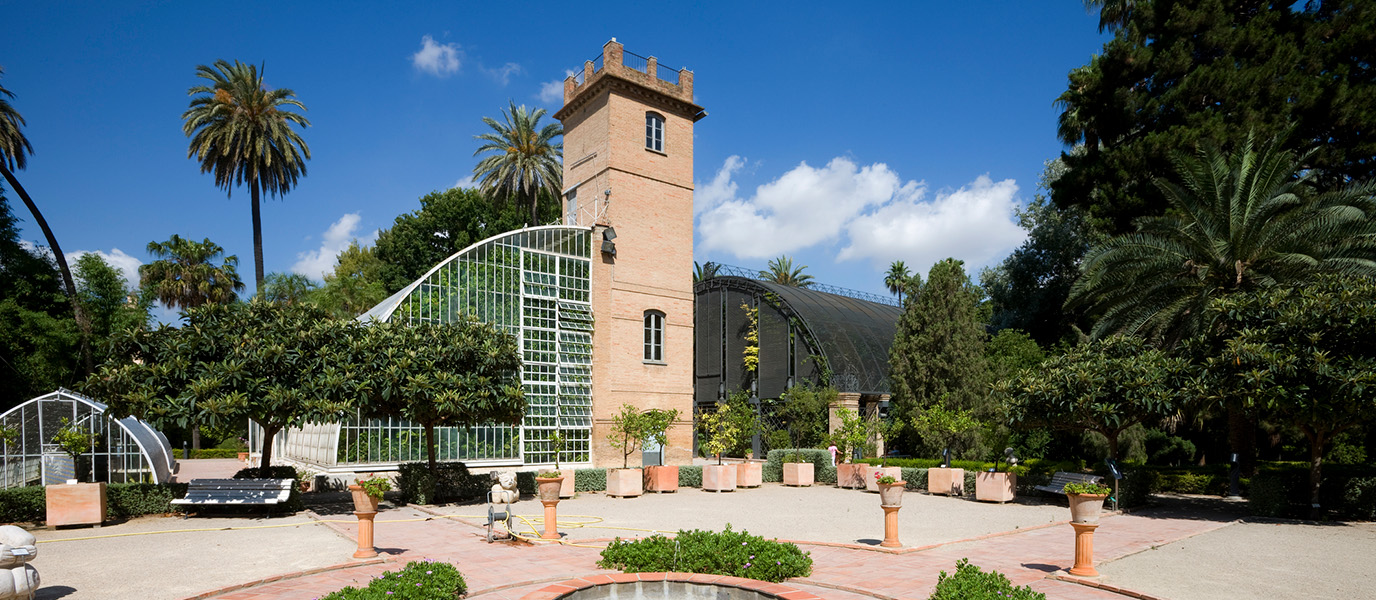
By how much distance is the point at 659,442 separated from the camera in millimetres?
23312

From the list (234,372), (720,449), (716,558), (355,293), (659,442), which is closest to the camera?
(716,558)

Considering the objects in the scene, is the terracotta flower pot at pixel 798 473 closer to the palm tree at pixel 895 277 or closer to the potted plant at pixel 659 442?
the potted plant at pixel 659 442

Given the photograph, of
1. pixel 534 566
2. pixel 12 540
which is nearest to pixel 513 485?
pixel 534 566

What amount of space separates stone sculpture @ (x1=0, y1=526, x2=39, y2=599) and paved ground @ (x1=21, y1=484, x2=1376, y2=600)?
1310 mm

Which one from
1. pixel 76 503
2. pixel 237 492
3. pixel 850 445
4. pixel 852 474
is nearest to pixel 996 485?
pixel 852 474

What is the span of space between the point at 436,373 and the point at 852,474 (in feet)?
42.9

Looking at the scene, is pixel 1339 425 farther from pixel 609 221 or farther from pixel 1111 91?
pixel 609 221

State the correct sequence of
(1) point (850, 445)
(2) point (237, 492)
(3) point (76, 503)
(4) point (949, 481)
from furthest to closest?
(1) point (850, 445) < (4) point (949, 481) < (2) point (237, 492) < (3) point (76, 503)

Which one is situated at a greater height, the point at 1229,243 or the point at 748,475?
the point at 1229,243

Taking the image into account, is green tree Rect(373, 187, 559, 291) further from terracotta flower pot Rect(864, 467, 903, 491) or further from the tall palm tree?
the tall palm tree

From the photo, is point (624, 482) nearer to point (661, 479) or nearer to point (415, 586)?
point (661, 479)

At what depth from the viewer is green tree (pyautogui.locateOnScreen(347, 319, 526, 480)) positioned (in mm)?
16312

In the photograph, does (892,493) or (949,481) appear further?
(949,481)

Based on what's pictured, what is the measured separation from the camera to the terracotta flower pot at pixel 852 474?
2352cm
